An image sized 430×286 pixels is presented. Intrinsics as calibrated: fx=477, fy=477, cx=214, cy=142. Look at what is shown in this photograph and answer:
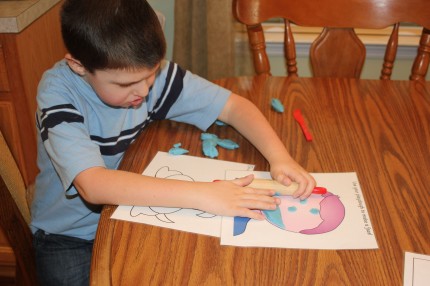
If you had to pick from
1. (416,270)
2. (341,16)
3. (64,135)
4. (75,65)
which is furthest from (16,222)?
(341,16)

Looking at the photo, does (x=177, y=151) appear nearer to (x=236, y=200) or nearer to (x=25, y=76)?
(x=236, y=200)

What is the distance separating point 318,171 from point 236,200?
0.20 meters

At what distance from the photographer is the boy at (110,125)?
0.82 metres

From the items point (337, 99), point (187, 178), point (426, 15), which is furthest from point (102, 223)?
point (426, 15)

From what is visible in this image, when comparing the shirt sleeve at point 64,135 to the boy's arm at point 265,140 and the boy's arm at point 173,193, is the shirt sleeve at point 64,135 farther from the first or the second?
the boy's arm at point 265,140

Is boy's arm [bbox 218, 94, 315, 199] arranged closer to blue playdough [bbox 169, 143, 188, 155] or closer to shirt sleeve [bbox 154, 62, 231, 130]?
shirt sleeve [bbox 154, 62, 231, 130]

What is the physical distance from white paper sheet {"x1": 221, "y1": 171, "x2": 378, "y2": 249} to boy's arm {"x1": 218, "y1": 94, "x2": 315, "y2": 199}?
0.03 metres

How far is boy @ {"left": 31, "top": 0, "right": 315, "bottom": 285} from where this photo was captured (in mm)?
823

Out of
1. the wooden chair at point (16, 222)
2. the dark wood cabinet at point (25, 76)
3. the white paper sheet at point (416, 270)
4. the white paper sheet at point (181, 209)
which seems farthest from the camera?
the dark wood cabinet at point (25, 76)

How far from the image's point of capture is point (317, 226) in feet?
2.58

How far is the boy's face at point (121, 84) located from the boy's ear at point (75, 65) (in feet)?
0.03

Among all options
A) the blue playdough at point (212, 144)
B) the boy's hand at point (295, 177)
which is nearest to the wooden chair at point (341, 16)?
the blue playdough at point (212, 144)

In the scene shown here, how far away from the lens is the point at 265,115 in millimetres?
1110

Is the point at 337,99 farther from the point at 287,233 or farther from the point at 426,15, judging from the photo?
the point at 287,233
